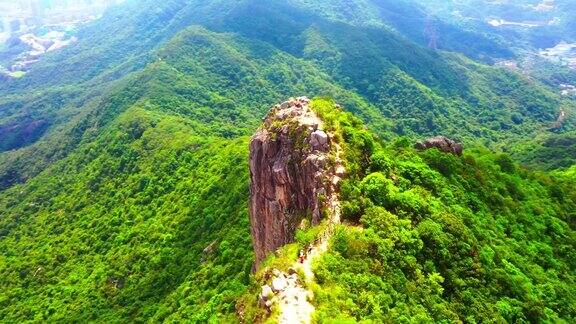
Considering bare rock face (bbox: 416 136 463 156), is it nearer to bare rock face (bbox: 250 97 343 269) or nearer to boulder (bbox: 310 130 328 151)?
bare rock face (bbox: 250 97 343 269)

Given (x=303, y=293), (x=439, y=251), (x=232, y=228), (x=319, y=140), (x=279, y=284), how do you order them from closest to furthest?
(x=303, y=293)
(x=279, y=284)
(x=439, y=251)
(x=319, y=140)
(x=232, y=228)

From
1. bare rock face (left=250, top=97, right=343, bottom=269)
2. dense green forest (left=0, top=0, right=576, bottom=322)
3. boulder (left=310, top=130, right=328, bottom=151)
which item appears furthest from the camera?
boulder (left=310, top=130, right=328, bottom=151)

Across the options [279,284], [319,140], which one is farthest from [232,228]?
[279,284]

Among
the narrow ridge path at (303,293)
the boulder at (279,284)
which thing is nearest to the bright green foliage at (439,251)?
the narrow ridge path at (303,293)

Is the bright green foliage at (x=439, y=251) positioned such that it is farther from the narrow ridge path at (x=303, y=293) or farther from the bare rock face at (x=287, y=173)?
the bare rock face at (x=287, y=173)

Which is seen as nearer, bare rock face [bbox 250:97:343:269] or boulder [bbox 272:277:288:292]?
boulder [bbox 272:277:288:292]

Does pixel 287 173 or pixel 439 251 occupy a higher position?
pixel 439 251

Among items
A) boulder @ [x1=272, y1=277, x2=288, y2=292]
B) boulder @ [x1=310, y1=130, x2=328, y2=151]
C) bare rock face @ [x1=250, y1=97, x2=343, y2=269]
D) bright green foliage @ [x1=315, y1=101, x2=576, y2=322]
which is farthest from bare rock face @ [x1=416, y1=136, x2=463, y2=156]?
boulder @ [x1=272, y1=277, x2=288, y2=292]

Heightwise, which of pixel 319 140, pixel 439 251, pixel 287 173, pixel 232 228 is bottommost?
pixel 232 228

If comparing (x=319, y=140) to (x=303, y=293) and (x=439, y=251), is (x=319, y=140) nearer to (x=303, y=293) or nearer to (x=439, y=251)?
(x=439, y=251)
